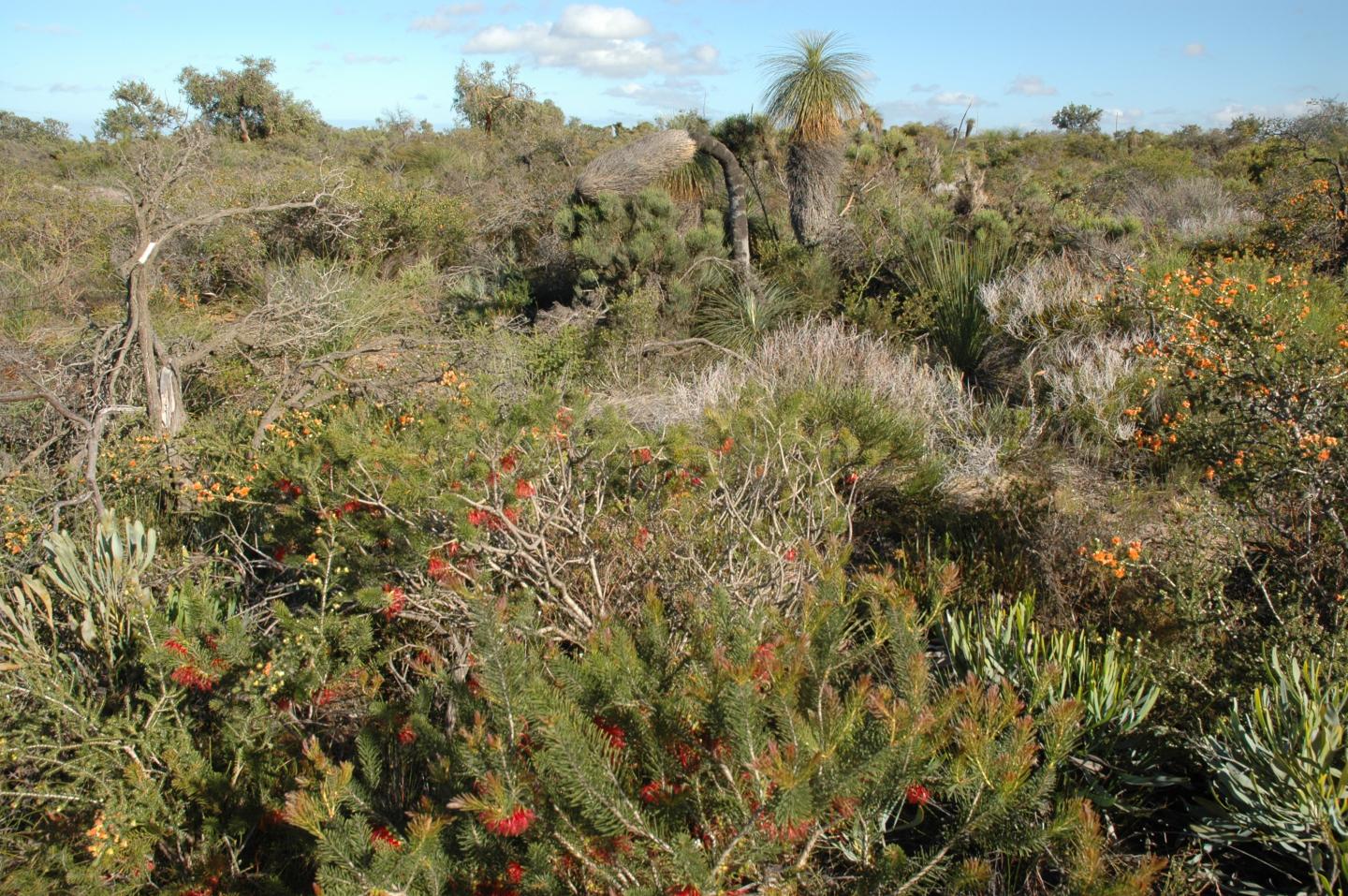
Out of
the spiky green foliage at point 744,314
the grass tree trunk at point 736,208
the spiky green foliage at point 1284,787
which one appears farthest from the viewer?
the grass tree trunk at point 736,208

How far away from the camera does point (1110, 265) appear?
7.66 m

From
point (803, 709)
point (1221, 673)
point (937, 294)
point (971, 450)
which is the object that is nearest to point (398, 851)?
point (803, 709)

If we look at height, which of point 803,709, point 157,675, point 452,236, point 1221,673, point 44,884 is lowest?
point 44,884

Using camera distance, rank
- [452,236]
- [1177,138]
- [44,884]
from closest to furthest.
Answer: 1. [44,884]
2. [452,236]
3. [1177,138]

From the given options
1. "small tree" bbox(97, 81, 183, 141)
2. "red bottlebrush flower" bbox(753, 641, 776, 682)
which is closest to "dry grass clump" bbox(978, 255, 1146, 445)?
"red bottlebrush flower" bbox(753, 641, 776, 682)

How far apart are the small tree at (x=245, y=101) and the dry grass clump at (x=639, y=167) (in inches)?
662

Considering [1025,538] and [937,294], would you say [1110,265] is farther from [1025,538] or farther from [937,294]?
[1025,538]

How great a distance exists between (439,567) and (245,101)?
25.0m

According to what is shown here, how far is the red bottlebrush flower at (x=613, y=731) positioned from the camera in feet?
6.12

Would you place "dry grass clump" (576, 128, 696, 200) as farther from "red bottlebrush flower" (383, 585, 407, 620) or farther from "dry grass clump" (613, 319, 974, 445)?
"red bottlebrush flower" (383, 585, 407, 620)

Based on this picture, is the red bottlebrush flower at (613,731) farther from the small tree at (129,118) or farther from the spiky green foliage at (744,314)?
the small tree at (129,118)

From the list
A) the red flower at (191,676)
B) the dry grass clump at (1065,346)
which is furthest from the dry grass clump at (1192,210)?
the red flower at (191,676)

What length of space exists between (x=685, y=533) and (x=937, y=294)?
5.55 m

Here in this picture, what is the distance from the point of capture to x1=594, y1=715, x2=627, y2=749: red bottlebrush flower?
1866 millimetres
